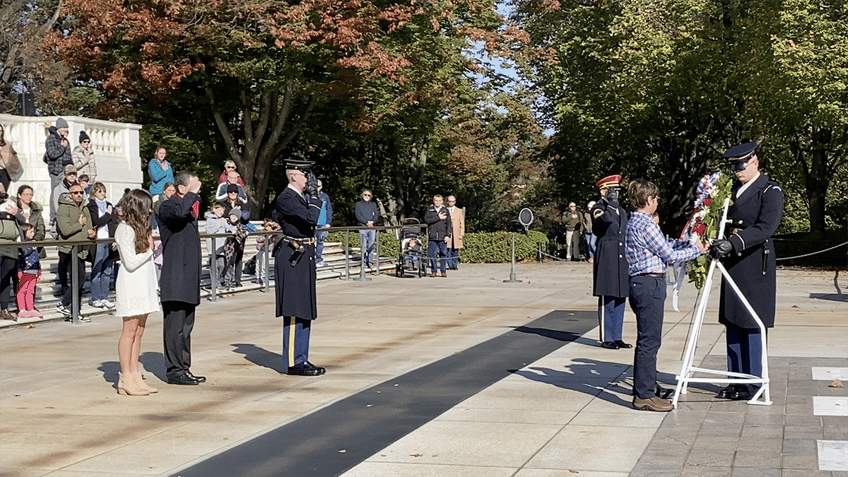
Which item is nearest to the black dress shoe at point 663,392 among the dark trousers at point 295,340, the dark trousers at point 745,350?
the dark trousers at point 745,350

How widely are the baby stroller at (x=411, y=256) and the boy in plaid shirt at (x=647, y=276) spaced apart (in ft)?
55.8

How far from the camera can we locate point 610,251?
44.7ft

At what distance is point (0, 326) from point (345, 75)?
1617 centimetres

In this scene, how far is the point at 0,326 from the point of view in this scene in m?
15.4

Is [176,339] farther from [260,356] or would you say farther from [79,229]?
[79,229]

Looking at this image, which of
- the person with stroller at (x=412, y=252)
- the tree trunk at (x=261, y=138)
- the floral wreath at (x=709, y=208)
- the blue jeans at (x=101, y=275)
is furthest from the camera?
the tree trunk at (x=261, y=138)

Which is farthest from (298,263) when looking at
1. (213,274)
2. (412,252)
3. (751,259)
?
(412,252)

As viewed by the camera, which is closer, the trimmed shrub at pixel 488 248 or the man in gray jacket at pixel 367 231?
the man in gray jacket at pixel 367 231

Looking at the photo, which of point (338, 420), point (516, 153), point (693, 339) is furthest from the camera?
point (516, 153)

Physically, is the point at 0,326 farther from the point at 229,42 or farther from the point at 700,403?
the point at 229,42

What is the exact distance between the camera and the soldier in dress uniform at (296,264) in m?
11.0

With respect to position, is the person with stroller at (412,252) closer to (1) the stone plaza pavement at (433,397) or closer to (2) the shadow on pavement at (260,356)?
(1) the stone plaza pavement at (433,397)

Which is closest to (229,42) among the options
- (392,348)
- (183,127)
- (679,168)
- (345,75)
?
(345,75)

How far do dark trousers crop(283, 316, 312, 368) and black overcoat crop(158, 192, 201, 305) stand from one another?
92 centimetres
